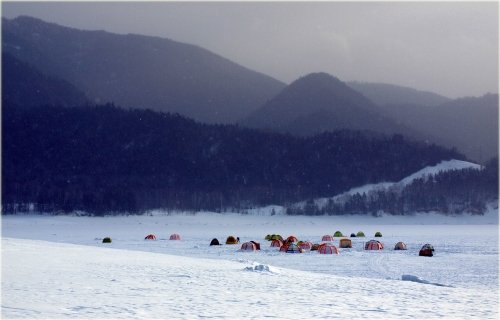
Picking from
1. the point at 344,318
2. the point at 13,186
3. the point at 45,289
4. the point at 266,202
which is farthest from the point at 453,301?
the point at 13,186

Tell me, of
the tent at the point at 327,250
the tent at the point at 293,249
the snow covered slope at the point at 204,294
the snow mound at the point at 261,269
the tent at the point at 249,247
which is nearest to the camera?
the snow covered slope at the point at 204,294

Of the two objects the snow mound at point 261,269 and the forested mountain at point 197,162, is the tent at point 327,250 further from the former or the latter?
the forested mountain at point 197,162

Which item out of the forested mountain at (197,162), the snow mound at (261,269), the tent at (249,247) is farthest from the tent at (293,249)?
the forested mountain at (197,162)

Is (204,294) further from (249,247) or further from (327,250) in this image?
(249,247)

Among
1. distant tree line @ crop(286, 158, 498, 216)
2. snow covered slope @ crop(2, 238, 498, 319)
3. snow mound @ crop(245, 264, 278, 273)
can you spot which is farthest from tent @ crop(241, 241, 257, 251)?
distant tree line @ crop(286, 158, 498, 216)

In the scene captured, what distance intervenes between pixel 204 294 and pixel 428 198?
435 feet

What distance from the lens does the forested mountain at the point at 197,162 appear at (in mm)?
163875

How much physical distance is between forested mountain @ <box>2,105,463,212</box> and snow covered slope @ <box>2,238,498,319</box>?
123589 millimetres

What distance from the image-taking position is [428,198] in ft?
484

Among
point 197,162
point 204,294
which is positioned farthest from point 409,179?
point 204,294

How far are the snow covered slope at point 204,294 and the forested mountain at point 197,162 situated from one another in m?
124

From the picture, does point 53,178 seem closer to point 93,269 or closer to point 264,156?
point 264,156

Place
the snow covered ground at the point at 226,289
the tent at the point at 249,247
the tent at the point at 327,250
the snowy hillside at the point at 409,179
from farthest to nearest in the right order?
the snowy hillside at the point at 409,179
the tent at the point at 249,247
the tent at the point at 327,250
the snow covered ground at the point at 226,289

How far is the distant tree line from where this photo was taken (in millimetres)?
144000
